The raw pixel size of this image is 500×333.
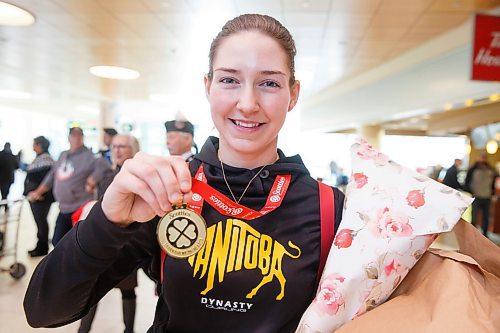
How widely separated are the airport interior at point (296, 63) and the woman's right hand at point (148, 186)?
2.8 inches

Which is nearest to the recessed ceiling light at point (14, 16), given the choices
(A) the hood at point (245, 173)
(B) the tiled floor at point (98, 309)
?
(B) the tiled floor at point (98, 309)

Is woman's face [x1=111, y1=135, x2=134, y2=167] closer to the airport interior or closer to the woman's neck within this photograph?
the airport interior

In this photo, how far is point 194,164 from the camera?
39.9 inches

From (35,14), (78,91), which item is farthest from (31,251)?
(78,91)

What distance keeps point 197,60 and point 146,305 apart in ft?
21.6

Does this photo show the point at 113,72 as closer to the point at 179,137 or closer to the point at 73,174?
the point at 73,174

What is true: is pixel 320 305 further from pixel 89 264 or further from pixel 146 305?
pixel 146 305

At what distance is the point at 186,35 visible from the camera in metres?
7.30

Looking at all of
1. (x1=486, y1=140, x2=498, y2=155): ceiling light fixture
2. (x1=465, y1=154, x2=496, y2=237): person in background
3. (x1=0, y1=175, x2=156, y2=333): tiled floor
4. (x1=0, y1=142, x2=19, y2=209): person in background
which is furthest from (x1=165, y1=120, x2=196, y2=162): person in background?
(x1=486, y1=140, x2=498, y2=155): ceiling light fixture

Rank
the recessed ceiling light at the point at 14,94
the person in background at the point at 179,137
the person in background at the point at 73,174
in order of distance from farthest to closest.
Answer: the recessed ceiling light at the point at 14,94 < the person in background at the point at 73,174 < the person in background at the point at 179,137

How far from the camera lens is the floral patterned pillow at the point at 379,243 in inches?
30.2

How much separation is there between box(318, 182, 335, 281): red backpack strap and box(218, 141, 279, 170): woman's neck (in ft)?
0.49

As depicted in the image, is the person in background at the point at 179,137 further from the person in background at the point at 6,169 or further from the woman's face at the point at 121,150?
the person in background at the point at 6,169

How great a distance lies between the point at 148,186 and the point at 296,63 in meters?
4.50
